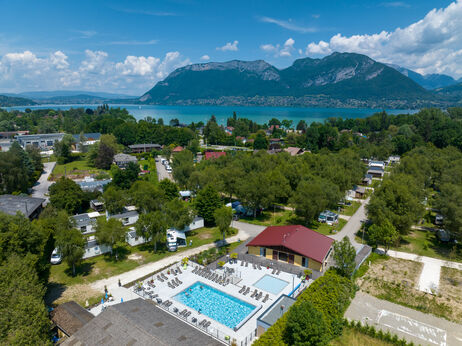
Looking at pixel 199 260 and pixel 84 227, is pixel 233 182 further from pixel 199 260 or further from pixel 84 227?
pixel 84 227

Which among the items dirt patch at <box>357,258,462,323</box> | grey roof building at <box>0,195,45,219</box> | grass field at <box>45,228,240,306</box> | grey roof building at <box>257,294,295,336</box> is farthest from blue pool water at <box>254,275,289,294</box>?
grey roof building at <box>0,195,45,219</box>

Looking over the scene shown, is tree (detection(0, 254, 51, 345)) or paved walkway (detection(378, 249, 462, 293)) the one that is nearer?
tree (detection(0, 254, 51, 345))

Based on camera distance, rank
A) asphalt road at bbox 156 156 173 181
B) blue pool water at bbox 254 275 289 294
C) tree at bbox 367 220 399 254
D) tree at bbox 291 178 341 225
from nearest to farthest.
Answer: blue pool water at bbox 254 275 289 294 < tree at bbox 367 220 399 254 < tree at bbox 291 178 341 225 < asphalt road at bbox 156 156 173 181

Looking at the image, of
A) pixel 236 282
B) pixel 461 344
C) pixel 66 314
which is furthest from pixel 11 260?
pixel 461 344

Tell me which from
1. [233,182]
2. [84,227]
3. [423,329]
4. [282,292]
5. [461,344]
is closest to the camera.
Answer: [461,344]

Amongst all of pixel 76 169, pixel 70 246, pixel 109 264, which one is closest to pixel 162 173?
pixel 76 169

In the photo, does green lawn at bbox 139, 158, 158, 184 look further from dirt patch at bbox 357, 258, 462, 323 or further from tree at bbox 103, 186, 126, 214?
dirt patch at bbox 357, 258, 462, 323

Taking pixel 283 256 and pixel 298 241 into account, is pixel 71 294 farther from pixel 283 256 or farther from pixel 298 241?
pixel 298 241
